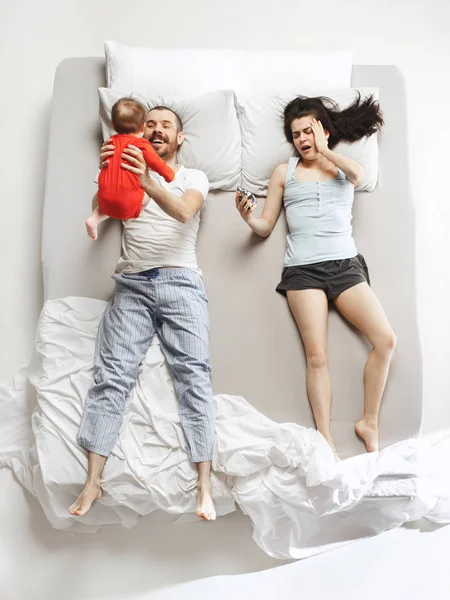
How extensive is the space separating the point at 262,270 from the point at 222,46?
3.63 feet

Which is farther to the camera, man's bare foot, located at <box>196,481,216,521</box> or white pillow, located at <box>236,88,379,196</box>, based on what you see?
white pillow, located at <box>236,88,379,196</box>

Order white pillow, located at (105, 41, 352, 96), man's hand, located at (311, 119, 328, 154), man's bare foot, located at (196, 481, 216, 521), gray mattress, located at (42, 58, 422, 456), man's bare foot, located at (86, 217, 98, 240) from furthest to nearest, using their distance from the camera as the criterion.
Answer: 1. white pillow, located at (105, 41, 352, 96)
2. man's hand, located at (311, 119, 328, 154)
3. gray mattress, located at (42, 58, 422, 456)
4. man's bare foot, located at (86, 217, 98, 240)
5. man's bare foot, located at (196, 481, 216, 521)

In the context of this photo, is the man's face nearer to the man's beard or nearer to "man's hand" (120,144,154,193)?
the man's beard

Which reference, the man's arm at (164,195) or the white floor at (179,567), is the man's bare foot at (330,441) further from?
the man's arm at (164,195)

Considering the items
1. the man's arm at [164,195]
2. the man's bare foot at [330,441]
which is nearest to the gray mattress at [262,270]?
the man's bare foot at [330,441]

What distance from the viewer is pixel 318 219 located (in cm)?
187

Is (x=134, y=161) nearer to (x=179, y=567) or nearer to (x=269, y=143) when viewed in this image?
(x=269, y=143)

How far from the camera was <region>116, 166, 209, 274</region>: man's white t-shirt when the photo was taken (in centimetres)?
179

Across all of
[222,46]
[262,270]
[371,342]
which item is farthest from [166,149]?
[371,342]

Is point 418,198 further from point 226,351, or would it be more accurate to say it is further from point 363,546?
point 363,546

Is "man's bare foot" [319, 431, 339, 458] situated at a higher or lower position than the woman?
lower

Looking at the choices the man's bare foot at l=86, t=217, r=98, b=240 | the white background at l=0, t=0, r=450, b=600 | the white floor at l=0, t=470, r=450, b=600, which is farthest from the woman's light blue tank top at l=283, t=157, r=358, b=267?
the white floor at l=0, t=470, r=450, b=600

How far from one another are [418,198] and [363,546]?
1321mm

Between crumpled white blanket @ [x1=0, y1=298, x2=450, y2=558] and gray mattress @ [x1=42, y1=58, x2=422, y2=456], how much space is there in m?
0.11
